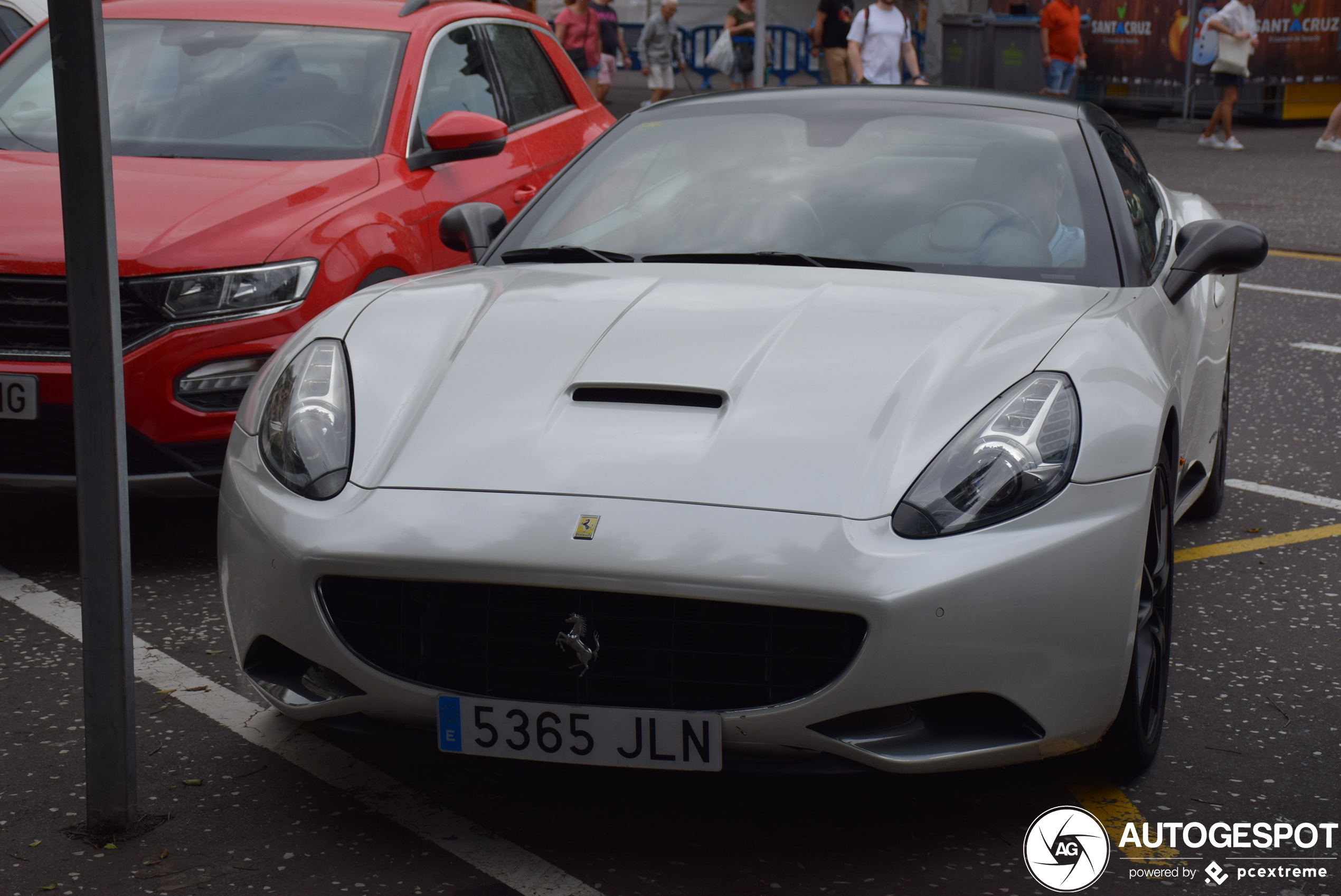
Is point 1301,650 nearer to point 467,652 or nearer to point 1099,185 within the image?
point 1099,185

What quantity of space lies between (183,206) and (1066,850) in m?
3.21

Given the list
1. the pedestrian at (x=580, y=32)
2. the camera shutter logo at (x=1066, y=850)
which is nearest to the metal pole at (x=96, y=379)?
the camera shutter logo at (x=1066, y=850)

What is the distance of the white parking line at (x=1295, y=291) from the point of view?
383 inches

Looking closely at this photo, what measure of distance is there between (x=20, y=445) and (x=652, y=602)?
2.55 m

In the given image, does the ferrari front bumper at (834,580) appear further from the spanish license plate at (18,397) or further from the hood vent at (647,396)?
the spanish license plate at (18,397)

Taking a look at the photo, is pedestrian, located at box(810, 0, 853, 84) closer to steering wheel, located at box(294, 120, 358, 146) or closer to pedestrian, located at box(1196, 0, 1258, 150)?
pedestrian, located at box(1196, 0, 1258, 150)

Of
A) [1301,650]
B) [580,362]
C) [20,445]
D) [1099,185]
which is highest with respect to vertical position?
[1099,185]

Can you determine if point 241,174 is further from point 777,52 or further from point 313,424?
point 777,52

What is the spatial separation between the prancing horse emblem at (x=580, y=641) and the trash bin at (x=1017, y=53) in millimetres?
20314

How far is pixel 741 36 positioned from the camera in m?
19.6

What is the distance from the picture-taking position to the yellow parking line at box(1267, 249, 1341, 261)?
1118 cm

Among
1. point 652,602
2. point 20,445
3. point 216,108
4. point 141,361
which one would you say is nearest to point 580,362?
point 652,602

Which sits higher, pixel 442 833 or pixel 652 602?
pixel 652 602

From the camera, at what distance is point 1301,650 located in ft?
13.2
